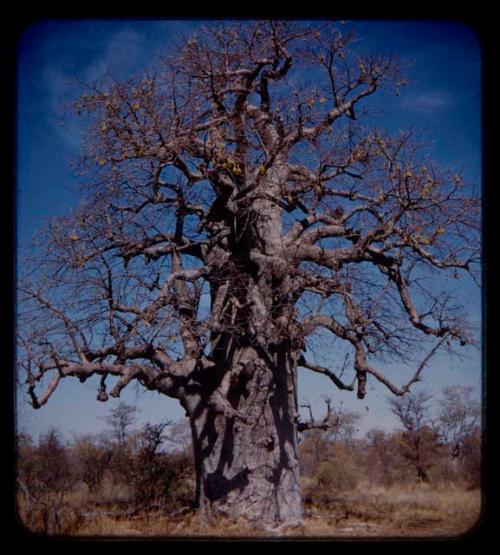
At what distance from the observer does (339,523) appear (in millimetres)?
6539

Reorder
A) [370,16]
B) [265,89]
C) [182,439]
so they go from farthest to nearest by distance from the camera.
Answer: [182,439] → [265,89] → [370,16]

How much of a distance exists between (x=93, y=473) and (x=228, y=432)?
3.01 m

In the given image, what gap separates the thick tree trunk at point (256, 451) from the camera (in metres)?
7.18

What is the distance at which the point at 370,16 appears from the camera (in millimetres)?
4402

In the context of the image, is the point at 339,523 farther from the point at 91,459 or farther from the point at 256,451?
the point at 91,459

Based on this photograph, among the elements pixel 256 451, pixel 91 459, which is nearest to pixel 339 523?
pixel 256 451

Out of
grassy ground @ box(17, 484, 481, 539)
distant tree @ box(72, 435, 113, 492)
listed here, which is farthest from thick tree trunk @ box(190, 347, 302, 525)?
distant tree @ box(72, 435, 113, 492)

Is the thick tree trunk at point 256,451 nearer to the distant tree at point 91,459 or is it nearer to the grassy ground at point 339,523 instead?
the grassy ground at point 339,523

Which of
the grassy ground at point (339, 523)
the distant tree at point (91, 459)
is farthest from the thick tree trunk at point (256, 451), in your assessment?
the distant tree at point (91, 459)

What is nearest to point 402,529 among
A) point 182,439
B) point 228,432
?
point 228,432

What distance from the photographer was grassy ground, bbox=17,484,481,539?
17.1 feet

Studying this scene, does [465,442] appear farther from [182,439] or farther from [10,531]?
[10,531]

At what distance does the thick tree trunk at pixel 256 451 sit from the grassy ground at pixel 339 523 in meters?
0.31

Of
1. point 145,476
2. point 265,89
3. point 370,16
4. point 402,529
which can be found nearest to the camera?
point 370,16
